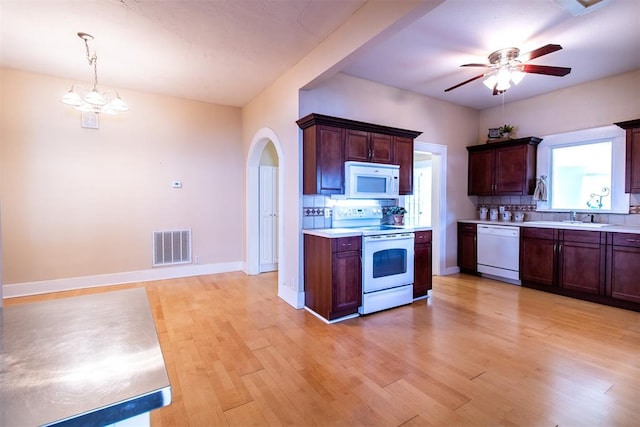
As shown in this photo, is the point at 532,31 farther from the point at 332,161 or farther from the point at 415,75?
the point at 332,161

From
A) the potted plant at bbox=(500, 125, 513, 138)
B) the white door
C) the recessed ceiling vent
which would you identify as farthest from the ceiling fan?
the white door

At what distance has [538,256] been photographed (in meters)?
4.27

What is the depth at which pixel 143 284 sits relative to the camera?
14.8 ft

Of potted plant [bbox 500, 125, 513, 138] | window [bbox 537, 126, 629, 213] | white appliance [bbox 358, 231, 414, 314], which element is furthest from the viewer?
potted plant [bbox 500, 125, 513, 138]

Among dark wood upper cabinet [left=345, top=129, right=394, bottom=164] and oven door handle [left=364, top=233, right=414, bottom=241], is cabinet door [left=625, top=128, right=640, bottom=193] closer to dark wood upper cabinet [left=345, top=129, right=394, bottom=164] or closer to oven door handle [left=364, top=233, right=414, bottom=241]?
oven door handle [left=364, top=233, right=414, bottom=241]

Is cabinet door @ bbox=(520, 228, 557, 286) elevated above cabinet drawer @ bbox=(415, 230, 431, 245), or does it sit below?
below

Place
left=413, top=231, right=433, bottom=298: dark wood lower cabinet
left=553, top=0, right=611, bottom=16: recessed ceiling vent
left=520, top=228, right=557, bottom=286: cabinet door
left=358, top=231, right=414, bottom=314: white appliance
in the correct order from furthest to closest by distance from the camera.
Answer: left=520, top=228, right=557, bottom=286: cabinet door < left=413, top=231, right=433, bottom=298: dark wood lower cabinet < left=358, top=231, right=414, bottom=314: white appliance < left=553, top=0, right=611, bottom=16: recessed ceiling vent

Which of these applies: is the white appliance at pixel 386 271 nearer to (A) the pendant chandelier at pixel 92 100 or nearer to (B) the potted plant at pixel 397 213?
(B) the potted plant at pixel 397 213

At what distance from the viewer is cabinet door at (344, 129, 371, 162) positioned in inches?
142

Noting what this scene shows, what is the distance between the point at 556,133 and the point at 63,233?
733cm

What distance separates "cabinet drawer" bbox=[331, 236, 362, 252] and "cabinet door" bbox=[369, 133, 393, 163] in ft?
3.66

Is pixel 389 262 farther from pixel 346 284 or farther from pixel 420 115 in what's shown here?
pixel 420 115

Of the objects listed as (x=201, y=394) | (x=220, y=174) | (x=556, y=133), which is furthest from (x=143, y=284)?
(x=556, y=133)

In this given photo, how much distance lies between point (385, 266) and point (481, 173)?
2.99m
